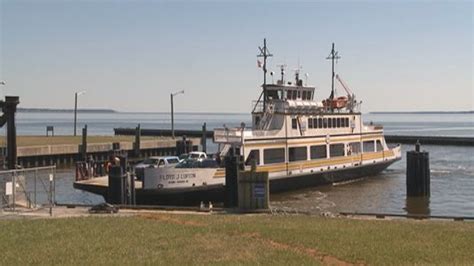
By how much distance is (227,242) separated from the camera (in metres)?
13.3

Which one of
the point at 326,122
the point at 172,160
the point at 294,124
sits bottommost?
the point at 172,160

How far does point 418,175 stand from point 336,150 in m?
8.21

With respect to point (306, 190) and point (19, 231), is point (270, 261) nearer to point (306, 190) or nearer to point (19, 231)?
point (19, 231)

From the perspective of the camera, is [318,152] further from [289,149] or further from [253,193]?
[253,193]

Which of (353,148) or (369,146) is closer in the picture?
(353,148)

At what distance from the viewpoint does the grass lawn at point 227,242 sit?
11.5 meters

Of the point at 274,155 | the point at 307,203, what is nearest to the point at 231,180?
the point at 307,203

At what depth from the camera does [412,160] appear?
36906 mm

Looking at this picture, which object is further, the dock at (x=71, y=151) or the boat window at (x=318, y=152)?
the dock at (x=71, y=151)

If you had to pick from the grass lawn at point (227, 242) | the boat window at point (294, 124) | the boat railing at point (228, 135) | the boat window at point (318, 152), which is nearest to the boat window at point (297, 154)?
the boat window at point (318, 152)

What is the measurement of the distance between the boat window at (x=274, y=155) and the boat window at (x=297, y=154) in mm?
841

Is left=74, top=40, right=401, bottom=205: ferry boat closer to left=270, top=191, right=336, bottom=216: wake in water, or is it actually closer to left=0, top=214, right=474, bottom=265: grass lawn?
left=270, top=191, right=336, bottom=216: wake in water

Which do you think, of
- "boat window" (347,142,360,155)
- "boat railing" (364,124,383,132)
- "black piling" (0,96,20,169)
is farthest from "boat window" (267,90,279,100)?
"black piling" (0,96,20,169)

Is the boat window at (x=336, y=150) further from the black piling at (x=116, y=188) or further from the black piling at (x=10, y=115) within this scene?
the black piling at (x=10, y=115)
